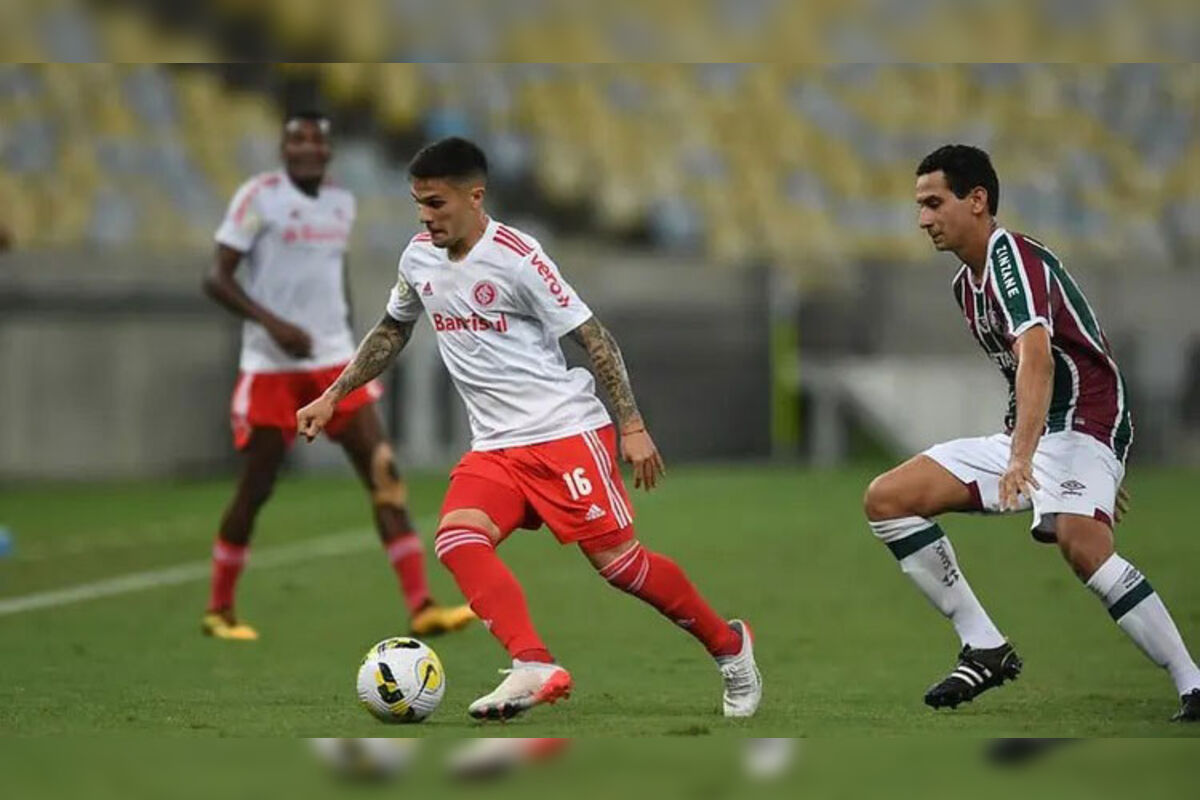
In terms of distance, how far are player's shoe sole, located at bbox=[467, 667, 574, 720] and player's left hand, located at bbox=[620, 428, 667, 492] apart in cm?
61

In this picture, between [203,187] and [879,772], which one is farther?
[203,187]

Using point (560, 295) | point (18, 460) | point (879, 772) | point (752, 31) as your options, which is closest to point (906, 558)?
point (560, 295)

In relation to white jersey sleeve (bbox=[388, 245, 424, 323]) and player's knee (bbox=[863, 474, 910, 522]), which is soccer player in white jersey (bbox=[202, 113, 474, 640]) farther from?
player's knee (bbox=[863, 474, 910, 522])

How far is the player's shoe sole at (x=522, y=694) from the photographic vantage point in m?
6.11

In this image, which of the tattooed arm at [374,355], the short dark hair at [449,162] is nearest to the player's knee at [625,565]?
the tattooed arm at [374,355]

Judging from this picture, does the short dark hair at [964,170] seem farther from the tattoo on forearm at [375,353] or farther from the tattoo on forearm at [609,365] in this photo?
the tattoo on forearm at [375,353]

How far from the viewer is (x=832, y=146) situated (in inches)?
1102

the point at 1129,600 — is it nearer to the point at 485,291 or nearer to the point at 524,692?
the point at 524,692

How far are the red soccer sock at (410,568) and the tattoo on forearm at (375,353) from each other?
2795mm

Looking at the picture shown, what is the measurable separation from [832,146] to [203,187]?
25.9 feet

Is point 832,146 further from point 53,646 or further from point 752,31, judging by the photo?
point 752,31

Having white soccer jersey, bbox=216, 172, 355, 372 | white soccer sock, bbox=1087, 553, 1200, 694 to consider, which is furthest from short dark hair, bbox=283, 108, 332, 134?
white soccer sock, bbox=1087, 553, 1200, 694

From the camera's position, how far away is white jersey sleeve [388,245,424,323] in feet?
22.7

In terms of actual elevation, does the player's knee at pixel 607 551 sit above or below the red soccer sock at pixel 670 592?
above
